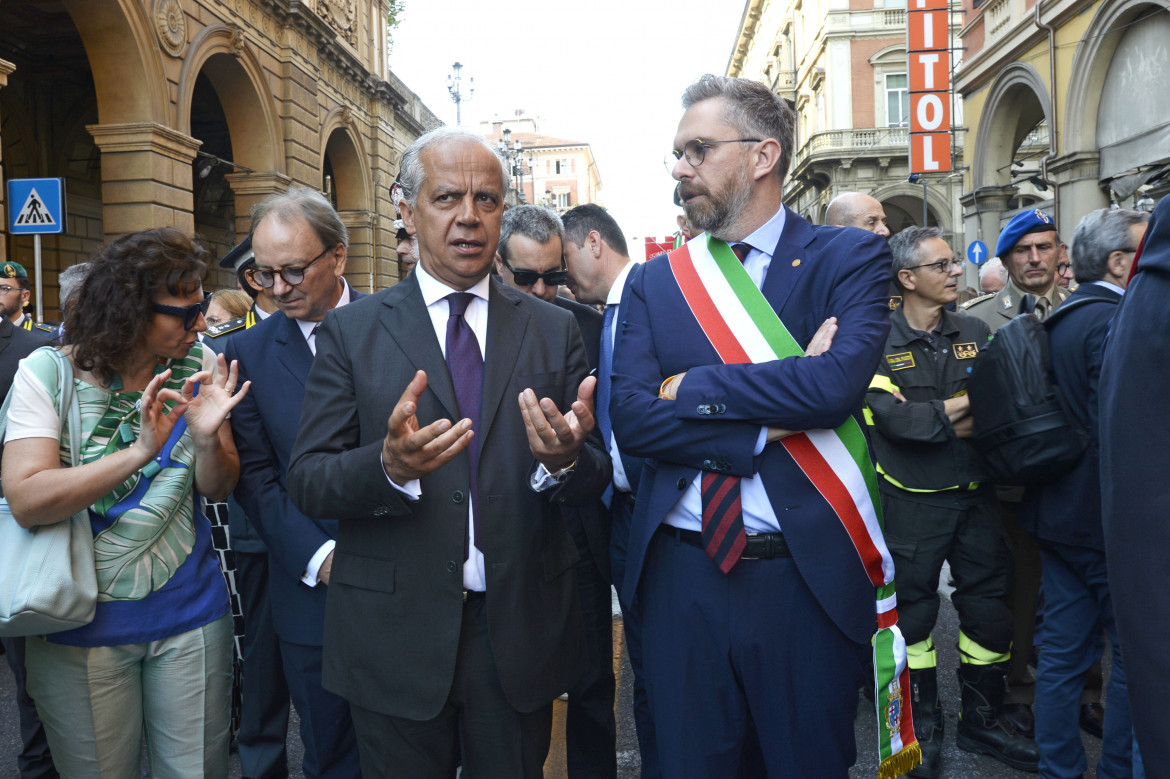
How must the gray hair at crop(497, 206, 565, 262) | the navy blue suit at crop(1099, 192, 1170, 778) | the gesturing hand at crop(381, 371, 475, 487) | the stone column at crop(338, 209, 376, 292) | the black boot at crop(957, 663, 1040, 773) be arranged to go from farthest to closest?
the stone column at crop(338, 209, 376, 292)
the gray hair at crop(497, 206, 565, 262)
the black boot at crop(957, 663, 1040, 773)
the gesturing hand at crop(381, 371, 475, 487)
the navy blue suit at crop(1099, 192, 1170, 778)

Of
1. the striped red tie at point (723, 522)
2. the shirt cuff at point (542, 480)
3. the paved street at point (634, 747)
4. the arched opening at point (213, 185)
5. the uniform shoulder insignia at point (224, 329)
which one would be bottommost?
the paved street at point (634, 747)

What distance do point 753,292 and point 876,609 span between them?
88 centimetres

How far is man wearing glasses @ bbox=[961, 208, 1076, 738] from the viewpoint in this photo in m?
4.18

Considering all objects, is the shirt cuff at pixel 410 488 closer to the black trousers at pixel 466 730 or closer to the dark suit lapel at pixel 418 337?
the dark suit lapel at pixel 418 337

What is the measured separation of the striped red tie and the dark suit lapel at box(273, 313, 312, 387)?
141 cm

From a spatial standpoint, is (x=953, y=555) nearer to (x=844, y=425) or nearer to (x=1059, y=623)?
(x=1059, y=623)

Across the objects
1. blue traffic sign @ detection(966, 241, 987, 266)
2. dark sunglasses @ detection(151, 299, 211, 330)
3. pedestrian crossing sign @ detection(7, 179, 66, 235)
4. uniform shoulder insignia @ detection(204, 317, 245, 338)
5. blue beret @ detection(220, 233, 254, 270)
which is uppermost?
blue traffic sign @ detection(966, 241, 987, 266)

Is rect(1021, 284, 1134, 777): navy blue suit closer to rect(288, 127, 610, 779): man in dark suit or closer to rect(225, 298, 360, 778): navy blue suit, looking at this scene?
rect(288, 127, 610, 779): man in dark suit

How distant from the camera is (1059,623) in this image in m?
3.25

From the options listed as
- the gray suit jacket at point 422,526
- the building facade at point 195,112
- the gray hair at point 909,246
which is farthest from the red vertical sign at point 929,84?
the gray suit jacket at point 422,526

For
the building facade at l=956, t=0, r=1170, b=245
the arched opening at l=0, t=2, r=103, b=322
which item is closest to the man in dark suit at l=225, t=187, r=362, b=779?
the building facade at l=956, t=0, r=1170, b=245

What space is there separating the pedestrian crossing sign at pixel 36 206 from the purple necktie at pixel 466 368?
656 cm

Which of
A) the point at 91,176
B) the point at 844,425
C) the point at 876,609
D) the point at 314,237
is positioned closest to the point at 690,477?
the point at 844,425

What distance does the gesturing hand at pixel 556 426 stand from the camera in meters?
1.87
